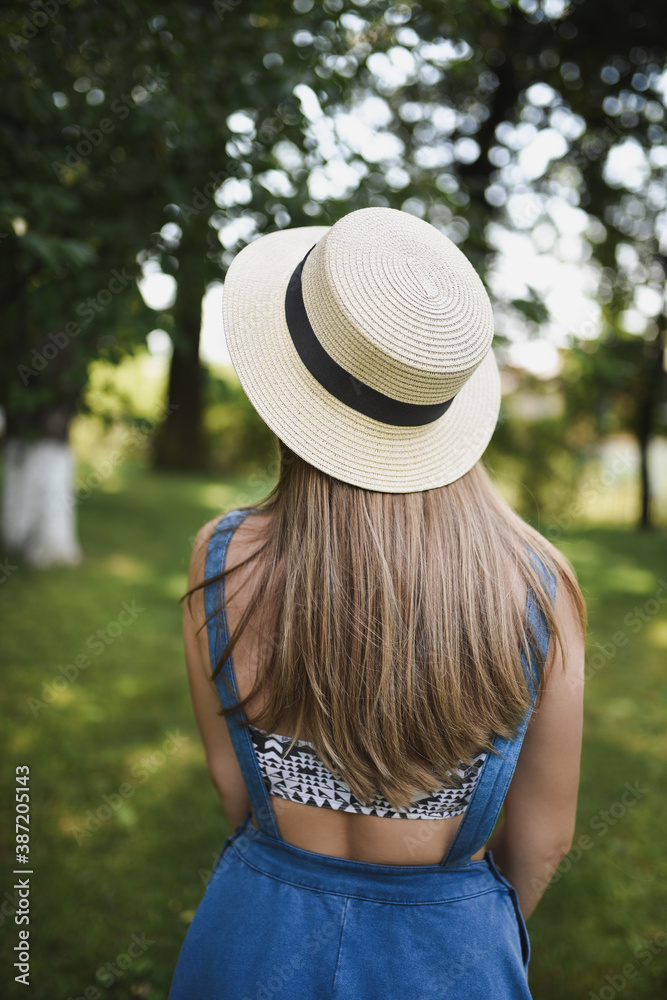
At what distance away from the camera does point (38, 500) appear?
19.5 ft

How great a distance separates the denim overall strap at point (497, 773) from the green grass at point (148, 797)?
178 centimetres

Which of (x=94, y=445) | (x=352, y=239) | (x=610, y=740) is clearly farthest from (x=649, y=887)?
(x=94, y=445)

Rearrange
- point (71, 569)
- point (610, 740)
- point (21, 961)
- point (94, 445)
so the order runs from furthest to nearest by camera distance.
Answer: point (94, 445) → point (71, 569) → point (610, 740) → point (21, 961)

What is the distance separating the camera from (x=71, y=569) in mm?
6172

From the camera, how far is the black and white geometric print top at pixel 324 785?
1.23m

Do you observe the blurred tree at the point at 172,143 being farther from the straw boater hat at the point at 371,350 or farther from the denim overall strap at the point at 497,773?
the denim overall strap at the point at 497,773

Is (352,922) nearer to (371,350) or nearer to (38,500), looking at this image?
(371,350)

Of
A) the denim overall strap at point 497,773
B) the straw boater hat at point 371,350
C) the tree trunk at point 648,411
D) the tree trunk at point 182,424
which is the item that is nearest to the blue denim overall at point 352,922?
the denim overall strap at point 497,773

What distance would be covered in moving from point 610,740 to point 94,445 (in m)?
11.8

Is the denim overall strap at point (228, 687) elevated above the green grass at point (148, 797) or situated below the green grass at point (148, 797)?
above

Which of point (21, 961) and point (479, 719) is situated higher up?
point (479, 719)

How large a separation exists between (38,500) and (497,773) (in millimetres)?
5624

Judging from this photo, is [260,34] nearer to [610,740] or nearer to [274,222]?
[274,222]

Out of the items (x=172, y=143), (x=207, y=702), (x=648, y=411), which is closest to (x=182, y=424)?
(x=648, y=411)
